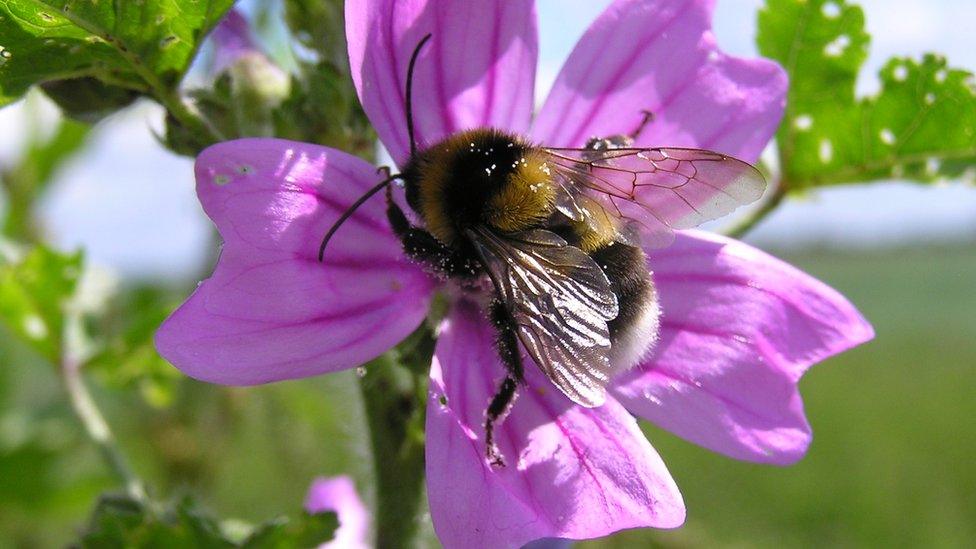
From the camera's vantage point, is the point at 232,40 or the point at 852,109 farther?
the point at 852,109

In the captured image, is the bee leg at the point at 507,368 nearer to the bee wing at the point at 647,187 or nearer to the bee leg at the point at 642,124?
the bee wing at the point at 647,187

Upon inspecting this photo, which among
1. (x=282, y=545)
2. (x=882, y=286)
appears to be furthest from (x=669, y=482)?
A: (x=882, y=286)

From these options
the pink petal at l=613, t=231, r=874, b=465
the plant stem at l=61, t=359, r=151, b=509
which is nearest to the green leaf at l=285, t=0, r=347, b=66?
the pink petal at l=613, t=231, r=874, b=465

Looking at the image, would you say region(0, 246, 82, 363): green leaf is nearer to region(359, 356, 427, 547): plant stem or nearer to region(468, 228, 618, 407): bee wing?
region(359, 356, 427, 547): plant stem

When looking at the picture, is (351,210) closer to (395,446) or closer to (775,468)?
(395,446)

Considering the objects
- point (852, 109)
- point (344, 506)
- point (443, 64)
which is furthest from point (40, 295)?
point (852, 109)

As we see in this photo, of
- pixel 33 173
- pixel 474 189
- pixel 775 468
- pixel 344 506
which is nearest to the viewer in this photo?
pixel 474 189
